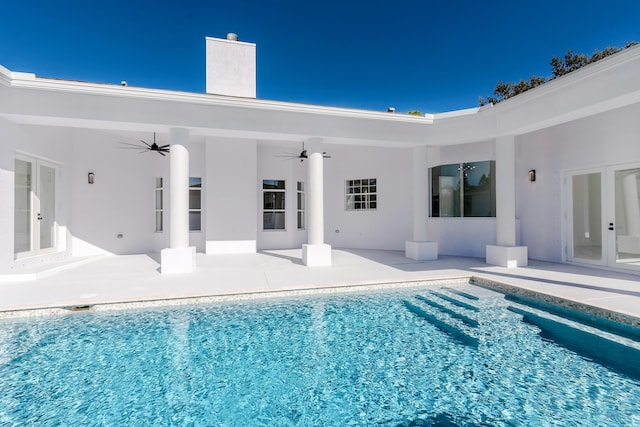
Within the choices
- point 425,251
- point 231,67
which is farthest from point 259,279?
point 231,67

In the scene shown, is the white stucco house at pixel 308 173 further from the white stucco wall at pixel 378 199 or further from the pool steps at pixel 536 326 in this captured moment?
the pool steps at pixel 536 326

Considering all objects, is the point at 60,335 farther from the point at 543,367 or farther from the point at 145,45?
the point at 145,45

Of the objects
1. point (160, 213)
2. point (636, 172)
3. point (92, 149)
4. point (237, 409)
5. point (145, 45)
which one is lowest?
point (237, 409)

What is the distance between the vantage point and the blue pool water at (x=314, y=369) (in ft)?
8.48

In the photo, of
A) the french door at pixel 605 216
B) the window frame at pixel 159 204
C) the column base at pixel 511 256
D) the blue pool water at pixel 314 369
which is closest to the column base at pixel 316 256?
the blue pool water at pixel 314 369

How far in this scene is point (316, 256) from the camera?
8336 mm

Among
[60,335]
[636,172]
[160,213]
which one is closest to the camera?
[60,335]

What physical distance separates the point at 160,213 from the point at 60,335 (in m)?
7.77

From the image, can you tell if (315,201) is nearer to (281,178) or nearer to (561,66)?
(281,178)

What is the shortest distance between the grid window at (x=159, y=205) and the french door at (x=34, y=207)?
2861 millimetres

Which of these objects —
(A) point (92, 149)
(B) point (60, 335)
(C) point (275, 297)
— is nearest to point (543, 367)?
(C) point (275, 297)

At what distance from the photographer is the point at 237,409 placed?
105 inches

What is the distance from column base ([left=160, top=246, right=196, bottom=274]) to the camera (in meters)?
7.14

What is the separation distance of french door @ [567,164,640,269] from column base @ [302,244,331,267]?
6.57 m
